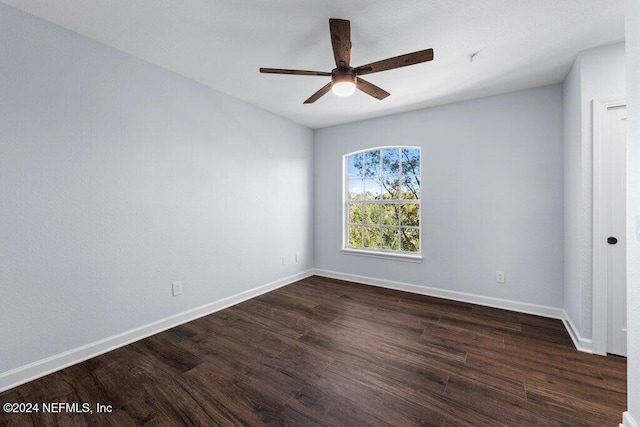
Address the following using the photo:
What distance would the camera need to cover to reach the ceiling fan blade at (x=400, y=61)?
1.71m

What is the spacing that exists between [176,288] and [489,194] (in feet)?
12.0

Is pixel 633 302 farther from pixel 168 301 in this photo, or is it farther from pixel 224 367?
pixel 168 301

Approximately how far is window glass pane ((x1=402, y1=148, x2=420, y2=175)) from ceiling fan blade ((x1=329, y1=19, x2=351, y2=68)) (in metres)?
2.19

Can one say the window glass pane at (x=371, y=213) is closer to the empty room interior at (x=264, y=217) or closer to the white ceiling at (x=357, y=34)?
the empty room interior at (x=264, y=217)

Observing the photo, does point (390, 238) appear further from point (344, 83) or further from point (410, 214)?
point (344, 83)

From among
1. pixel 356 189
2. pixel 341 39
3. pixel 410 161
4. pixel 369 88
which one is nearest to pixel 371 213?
pixel 356 189

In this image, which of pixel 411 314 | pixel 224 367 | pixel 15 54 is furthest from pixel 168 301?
pixel 411 314

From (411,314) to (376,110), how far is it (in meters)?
2.65

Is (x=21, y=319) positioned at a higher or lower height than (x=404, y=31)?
lower

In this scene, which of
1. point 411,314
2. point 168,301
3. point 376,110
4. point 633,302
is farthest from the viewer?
point 376,110

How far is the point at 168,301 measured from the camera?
2.65 meters

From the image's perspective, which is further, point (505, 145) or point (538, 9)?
point (505, 145)

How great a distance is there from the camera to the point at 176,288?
271cm

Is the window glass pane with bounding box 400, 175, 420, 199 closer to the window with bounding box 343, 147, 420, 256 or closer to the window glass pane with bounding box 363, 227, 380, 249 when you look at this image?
the window with bounding box 343, 147, 420, 256
